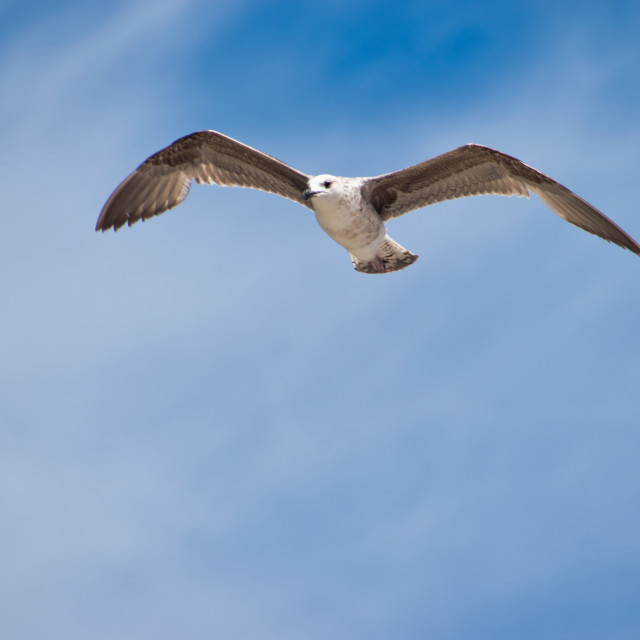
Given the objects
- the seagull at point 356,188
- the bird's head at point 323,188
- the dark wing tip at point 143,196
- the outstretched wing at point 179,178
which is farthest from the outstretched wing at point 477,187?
the dark wing tip at point 143,196

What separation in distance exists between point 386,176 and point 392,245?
1120 millimetres

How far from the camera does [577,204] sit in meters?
11.4

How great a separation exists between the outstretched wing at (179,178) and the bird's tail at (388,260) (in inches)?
52.3

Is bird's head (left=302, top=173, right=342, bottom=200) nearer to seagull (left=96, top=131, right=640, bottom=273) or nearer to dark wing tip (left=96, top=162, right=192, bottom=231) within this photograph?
seagull (left=96, top=131, right=640, bottom=273)

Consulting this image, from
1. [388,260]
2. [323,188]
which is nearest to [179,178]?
[323,188]

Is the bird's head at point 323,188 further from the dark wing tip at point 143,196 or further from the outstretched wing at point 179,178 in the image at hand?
the dark wing tip at point 143,196

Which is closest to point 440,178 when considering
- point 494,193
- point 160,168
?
point 494,193

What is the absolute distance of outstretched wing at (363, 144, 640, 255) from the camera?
11.1 meters

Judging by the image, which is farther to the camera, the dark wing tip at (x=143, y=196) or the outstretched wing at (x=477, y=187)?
the dark wing tip at (x=143, y=196)

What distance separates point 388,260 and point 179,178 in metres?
3.26

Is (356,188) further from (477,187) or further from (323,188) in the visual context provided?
(477,187)

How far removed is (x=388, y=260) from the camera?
39.1 ft

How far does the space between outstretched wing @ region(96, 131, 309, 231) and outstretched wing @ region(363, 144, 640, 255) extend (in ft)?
4.38

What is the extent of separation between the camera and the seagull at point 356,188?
10.8m
